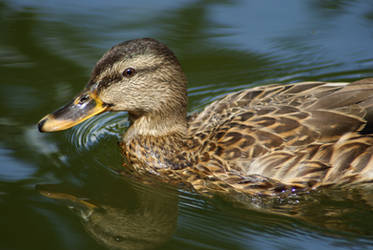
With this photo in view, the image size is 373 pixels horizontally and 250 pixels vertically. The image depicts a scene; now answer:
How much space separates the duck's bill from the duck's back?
118 cm

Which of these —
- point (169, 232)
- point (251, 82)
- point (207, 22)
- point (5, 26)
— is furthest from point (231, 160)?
point (5, 26)

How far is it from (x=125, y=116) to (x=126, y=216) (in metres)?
2.20

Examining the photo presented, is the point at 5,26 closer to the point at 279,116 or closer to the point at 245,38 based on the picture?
the point at 245,38

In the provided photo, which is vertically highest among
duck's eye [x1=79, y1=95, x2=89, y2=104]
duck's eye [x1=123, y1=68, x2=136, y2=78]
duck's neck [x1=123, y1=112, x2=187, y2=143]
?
duck's eye [x1=123, y1=68, x2=136, y2=78]

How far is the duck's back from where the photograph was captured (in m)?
5.11

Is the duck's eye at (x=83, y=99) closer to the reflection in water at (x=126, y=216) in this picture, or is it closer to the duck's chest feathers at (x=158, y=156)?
the duck's chest feathers at (x=158, y=156)

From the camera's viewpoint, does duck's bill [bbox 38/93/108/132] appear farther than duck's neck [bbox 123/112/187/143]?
No

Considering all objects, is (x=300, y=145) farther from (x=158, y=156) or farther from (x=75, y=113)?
(x=75, y=113)

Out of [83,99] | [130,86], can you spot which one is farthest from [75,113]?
[130,86]

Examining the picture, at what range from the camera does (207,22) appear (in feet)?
28.2

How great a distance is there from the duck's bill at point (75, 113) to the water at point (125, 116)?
1.62 feet

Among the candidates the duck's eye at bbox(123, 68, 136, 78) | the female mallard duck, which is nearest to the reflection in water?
the female mallard duck

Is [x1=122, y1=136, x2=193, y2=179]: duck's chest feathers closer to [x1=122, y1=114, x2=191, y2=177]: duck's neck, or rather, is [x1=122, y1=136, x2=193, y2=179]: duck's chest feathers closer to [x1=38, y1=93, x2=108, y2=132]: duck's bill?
[x1=122, y1=114, x2=191, y2=177]: duck's neck

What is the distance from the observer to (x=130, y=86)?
18.0 ft
